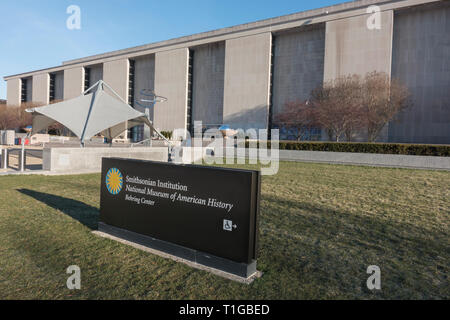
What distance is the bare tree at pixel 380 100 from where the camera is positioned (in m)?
26.6

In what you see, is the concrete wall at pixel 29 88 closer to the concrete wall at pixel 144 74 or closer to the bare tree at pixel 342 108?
the concrete wall at pixel 144 74

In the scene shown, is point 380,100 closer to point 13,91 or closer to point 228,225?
point 228,225

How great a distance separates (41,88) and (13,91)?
13194mm

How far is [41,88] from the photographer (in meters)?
67.9

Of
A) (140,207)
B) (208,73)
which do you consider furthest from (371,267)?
(208,73)

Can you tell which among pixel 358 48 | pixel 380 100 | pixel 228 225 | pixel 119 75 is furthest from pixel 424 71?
pixel 119 75

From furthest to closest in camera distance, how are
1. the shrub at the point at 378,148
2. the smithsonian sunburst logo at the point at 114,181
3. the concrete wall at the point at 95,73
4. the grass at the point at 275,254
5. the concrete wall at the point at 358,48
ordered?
the concrete wall at the point at 95,73 → the concrete wall at the point at 358,48 → the shrub at the point at 378,148 → the smithsonian sunburst logo at the point at 114,181 → the grass at the point at 275,254

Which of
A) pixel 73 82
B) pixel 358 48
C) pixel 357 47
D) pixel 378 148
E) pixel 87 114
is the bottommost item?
pixel 378 148

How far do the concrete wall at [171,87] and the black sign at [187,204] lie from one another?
45.1 m

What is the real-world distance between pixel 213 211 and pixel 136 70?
58285 mm

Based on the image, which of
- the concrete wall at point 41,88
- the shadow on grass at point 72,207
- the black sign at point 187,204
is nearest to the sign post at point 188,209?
the black sign at point 187,204

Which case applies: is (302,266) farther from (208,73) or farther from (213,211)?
(208,73)

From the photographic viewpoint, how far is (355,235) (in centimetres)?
535

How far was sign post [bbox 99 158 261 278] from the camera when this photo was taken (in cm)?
353
